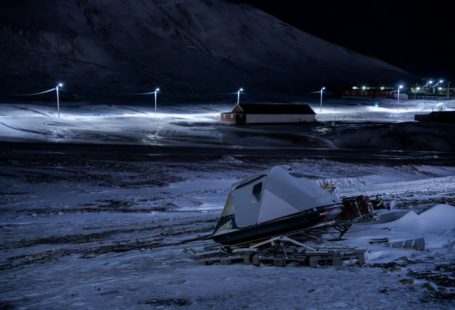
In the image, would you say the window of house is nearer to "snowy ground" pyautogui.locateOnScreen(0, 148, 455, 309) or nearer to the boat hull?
the boat hull

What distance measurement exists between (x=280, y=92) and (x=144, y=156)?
111827mm

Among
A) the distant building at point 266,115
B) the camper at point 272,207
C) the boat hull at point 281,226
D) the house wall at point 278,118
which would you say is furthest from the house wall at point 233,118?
the boat hull at point 281,226

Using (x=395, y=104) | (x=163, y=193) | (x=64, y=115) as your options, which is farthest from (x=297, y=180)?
(x=395, y=104)

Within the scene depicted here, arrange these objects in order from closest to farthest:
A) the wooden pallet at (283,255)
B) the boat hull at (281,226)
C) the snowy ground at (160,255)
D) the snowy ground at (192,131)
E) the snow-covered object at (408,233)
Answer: the snowy ground at (160,255) < the wooden pallet at (283,255) < the snow-covered object at (408,233) < the boat hull at (281,226) < the snowy ground at (192,131)

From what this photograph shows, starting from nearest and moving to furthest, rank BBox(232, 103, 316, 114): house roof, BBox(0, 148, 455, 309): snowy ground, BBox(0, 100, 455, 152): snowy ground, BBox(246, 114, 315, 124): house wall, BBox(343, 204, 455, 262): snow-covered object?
BBox(0, 148, 455, 309): snowy ground → BBox(343, 204, 455, 262): snow-covered object → BBox(0, 100, 455, 152): snowy ground → BBox(246, 114, 315, 124): house wall → BBox(232, 103, 316, 114): house roof

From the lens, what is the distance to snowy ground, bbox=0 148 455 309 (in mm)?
11102

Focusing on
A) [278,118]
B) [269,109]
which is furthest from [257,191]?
[269,109]

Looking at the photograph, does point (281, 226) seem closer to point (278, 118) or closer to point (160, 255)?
point (160, 255)

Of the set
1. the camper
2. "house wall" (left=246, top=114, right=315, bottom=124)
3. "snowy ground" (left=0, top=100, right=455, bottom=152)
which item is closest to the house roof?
"house wall" (left=246, top=114, right=315, bottom=124)

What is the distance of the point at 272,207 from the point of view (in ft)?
46.8

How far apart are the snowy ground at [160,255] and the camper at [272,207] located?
1.24 meters

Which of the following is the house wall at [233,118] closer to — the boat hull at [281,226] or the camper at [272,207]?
the camper at [272,207]

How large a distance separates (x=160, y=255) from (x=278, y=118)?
67787mm

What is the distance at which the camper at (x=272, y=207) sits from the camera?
1398cm
